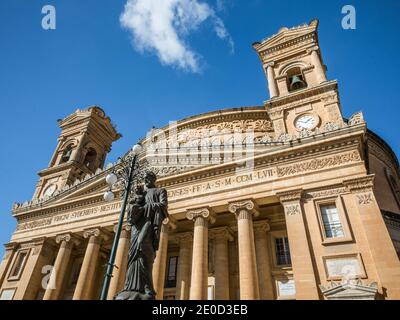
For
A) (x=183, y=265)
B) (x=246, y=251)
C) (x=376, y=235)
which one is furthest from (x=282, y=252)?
(x=183, y=265)

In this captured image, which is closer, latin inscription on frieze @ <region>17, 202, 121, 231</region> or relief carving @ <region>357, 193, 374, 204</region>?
relief carving @ <region>357, 193, 374, 204</region>

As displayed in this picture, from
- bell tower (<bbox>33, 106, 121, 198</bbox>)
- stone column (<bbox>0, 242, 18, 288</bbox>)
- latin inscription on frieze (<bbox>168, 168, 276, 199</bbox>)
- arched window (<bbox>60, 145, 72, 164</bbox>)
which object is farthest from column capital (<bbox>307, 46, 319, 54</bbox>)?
stone column (<bbox>0, 242, 18, 288</bbox>)

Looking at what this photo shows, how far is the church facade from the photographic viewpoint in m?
11.7

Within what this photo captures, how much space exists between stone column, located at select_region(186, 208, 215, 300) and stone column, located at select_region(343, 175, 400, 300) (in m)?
6.72

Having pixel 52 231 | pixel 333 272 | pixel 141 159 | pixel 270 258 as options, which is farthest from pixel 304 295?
pixel 52 231

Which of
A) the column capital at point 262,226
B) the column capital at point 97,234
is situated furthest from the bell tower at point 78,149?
the column capital at point 262,226

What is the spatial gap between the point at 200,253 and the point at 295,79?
13.2m

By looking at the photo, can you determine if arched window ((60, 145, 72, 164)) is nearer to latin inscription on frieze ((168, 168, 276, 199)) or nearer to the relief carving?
latin inscription on frieze ((168, 168, 276, 199))

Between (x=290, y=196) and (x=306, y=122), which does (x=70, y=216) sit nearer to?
(x=290, y=196)

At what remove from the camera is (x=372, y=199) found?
11.8 meters

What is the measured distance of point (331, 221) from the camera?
41.6 feet

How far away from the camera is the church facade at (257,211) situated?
11.7 m
